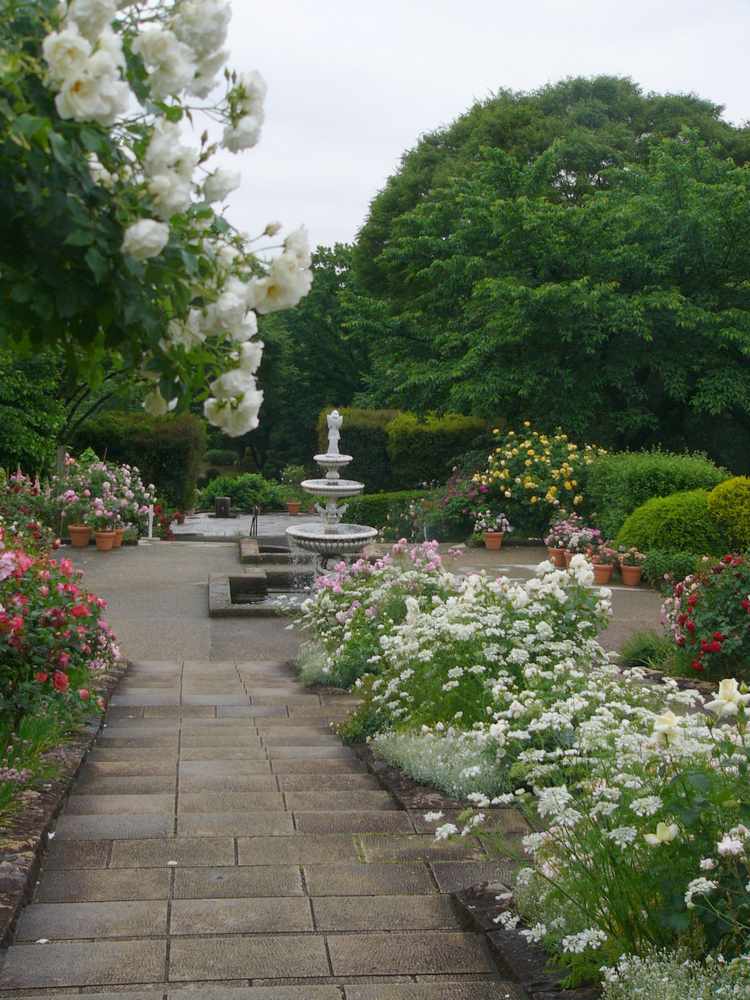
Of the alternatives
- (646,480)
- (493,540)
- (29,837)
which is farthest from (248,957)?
(493,540)

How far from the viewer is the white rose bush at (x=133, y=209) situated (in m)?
1.76

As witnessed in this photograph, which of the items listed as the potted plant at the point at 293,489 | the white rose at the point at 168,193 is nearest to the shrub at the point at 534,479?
the potted plant at the point at 293,489

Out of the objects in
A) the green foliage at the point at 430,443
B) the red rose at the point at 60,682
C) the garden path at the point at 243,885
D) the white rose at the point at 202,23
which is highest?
the green foliage at the point at 430,443

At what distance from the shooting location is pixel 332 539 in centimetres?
1394

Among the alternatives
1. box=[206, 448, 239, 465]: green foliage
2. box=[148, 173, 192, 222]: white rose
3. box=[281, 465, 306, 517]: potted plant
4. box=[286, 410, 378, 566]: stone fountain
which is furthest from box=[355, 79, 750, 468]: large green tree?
box=[206, 448, 239, 465]: green foliage

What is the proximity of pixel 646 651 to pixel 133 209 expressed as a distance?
705 cm

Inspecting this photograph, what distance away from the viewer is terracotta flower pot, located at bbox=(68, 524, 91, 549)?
16.4 meters

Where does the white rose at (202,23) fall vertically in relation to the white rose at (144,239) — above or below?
above

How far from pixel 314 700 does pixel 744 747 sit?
516cm

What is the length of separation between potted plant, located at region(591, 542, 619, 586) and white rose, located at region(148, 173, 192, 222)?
11.6 m

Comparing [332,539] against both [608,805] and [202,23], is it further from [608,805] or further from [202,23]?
[202,23]

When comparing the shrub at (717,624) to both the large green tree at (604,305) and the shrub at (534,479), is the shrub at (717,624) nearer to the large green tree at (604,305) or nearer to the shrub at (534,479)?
the shrub at (534,479)

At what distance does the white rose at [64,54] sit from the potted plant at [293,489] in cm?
2700

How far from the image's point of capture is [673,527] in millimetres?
12805
